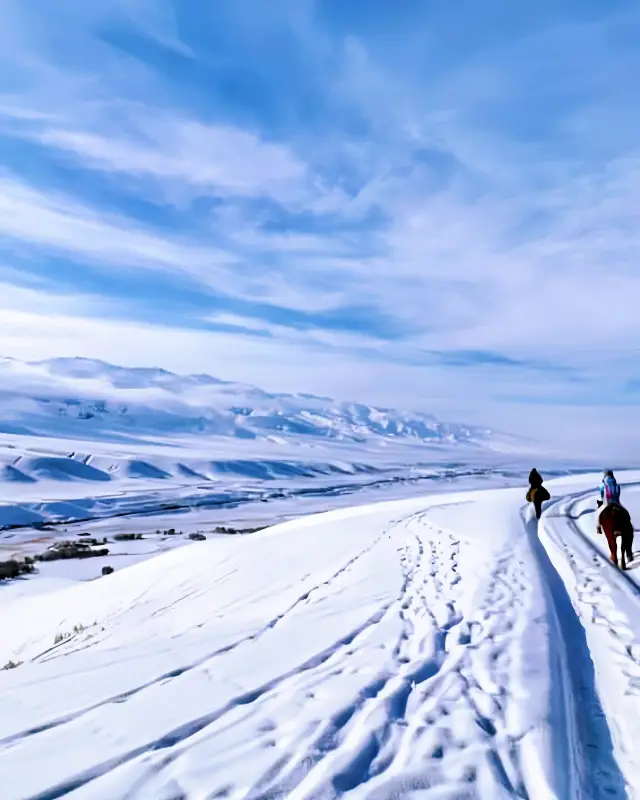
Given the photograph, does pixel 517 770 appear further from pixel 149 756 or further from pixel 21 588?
pixel 21 588

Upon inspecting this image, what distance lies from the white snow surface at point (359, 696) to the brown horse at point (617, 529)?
35cm

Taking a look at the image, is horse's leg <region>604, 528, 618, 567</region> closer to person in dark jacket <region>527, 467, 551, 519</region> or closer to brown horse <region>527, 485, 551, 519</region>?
brown horse <region>527, 485, 551, 519</region>

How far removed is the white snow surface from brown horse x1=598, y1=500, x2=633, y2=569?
→ 13.9 inches

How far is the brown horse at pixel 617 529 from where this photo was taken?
1120cm

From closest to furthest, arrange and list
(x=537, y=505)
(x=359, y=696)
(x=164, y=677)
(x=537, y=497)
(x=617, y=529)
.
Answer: (x=359, y=696) → (x=164, y=677) → (x=617, y=529) → (x=537, y=505) → (x=537, y=497)

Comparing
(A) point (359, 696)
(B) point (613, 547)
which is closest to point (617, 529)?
(B) point (613, 547)

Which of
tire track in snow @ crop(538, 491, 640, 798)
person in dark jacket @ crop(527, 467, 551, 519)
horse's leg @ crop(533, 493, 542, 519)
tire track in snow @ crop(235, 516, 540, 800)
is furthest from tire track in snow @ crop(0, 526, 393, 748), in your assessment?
person in dark jacket @ crop(527, 467, 551, 519)

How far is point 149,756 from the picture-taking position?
4043 millimetres

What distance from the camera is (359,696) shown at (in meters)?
5.14

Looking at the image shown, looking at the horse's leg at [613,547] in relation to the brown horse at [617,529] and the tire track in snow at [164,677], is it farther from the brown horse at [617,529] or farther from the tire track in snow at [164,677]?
the tire track in snow at [164,677]

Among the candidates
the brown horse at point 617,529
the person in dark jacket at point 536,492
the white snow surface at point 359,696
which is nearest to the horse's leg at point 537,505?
the person in dark jacket at point 536,492

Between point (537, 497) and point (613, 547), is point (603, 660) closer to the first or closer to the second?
point (613, 547)

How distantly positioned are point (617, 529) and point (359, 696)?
803cm

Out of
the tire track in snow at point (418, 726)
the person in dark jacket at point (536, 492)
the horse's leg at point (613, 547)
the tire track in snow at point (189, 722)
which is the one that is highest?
the person in dark jacket at point (536, 492)
